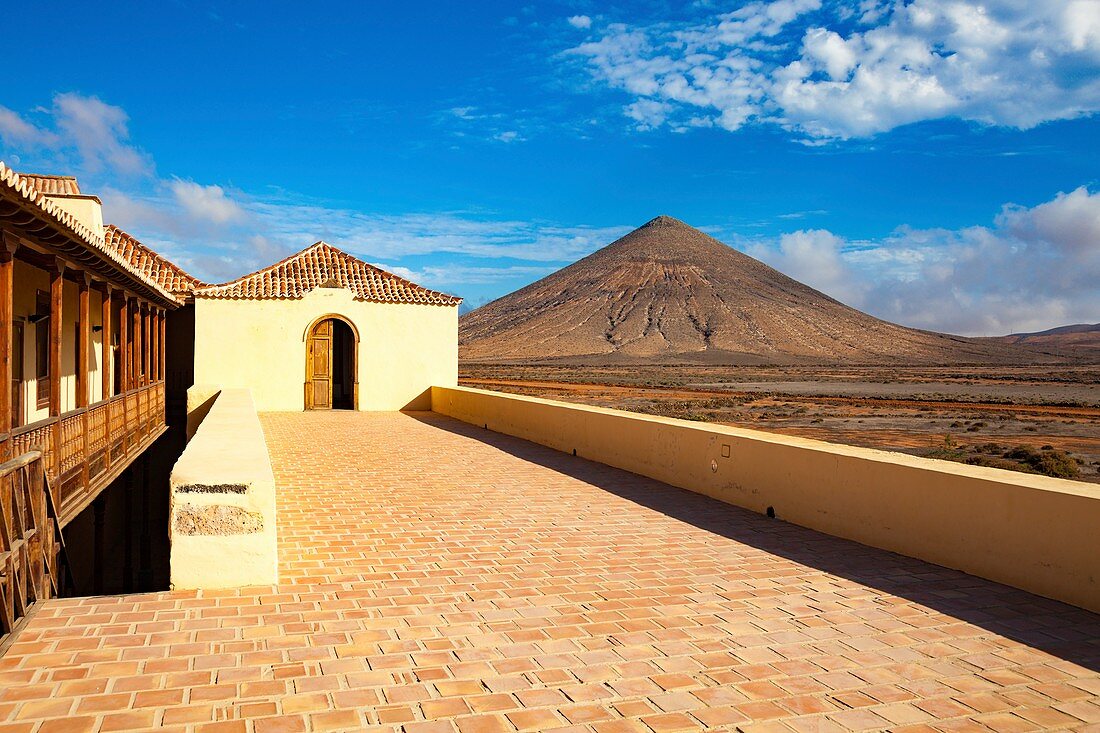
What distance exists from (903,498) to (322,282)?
16.7m

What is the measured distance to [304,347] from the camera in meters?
19.6

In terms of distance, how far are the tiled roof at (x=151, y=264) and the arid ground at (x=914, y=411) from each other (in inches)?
659

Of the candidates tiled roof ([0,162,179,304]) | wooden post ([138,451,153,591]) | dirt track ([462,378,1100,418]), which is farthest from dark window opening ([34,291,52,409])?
dirt track ([462,378,1100,418])

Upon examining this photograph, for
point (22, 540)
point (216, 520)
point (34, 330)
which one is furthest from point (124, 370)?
point (216, 520)

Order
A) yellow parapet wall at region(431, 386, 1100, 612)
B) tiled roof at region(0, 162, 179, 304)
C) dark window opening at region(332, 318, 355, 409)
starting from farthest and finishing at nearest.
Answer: dark window opening at region(332, 318, 355, 409) → tiled roof at region(0, 162, 179, 304) → yellow parapet wall at region(431, 386, 1100, 612)

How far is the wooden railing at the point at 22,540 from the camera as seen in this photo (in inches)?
179

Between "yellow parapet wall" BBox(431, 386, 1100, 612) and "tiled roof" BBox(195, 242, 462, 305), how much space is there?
1178 cm

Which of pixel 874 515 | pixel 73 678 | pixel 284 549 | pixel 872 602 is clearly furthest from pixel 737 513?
pixel 73 678

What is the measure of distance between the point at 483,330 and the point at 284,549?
369ft

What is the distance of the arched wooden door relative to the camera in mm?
19734

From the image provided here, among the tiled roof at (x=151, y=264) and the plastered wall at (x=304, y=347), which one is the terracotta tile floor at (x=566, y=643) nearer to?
the plastered wall at (x=304, y=347)

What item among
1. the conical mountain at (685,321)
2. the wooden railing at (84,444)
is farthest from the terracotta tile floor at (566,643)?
the conical mountain at (685,321)

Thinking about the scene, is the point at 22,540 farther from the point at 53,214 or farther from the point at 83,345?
the point at 83,345

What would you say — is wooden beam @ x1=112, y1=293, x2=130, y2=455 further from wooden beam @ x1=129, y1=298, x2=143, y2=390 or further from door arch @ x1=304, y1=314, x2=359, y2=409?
door arch @ x1=304, y1=314, x2=359, y2=409
